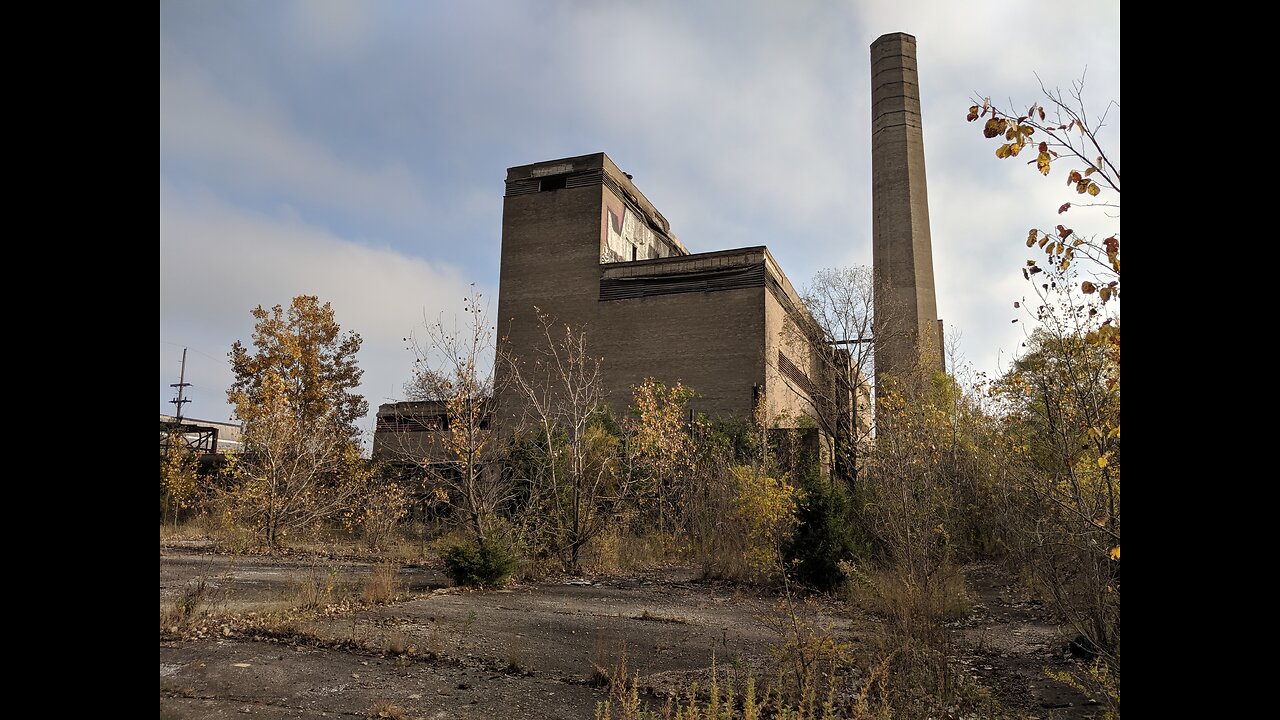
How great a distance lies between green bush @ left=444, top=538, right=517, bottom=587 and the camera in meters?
12.4

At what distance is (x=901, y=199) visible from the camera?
94.3 feet

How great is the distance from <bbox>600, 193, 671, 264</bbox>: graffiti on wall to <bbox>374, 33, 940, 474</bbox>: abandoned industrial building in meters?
0.12

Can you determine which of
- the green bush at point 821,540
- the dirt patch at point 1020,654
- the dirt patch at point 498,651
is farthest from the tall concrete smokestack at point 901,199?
the dirt patch at point 498,651

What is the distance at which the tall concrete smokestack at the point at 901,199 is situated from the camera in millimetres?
28000

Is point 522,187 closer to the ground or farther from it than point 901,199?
farther from it

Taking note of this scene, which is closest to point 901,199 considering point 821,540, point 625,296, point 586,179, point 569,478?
point 625,296

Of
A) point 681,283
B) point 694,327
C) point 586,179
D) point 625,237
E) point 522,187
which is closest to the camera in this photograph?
point 694,327

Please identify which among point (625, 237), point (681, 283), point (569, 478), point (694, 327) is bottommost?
point (569, 478)

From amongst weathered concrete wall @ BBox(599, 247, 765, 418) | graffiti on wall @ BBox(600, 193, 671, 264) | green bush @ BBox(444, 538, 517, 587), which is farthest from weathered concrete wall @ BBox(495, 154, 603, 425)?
green bush @ BBox(444, 538, 517, 587)

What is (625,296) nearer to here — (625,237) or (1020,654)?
(625,237)

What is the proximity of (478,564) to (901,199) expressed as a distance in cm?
2285

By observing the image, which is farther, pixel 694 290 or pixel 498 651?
pixel 694 290

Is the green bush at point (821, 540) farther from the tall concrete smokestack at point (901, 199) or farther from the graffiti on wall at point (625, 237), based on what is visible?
the graffiti on wall at point (625, 237)
